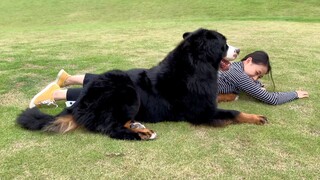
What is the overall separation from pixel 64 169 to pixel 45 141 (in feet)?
2.24

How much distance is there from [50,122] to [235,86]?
2.55m

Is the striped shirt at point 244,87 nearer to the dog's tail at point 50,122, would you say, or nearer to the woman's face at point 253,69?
the woman's face at point 253,69

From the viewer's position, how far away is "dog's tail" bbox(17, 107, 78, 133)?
3.89 meters

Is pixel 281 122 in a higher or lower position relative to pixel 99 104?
lower

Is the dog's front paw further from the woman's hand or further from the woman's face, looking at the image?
the woman's hand

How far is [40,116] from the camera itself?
393 cm

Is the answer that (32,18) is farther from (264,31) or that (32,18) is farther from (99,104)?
(99,104)

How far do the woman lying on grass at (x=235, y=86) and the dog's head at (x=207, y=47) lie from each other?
2.55ft

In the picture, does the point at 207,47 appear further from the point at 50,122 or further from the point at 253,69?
the point at 50,122

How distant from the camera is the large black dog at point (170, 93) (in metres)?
3.91

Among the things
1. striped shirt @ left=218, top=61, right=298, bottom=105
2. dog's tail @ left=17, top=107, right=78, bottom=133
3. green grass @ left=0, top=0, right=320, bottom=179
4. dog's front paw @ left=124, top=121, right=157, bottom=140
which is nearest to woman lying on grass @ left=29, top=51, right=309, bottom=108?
striped shirt @ left=218, top=61, right=298, bottom=105

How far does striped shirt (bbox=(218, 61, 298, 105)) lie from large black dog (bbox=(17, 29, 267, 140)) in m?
0.73

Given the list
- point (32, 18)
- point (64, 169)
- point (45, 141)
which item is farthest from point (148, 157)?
point (32, 18)

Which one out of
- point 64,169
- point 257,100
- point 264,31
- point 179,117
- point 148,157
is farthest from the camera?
point 264,31
